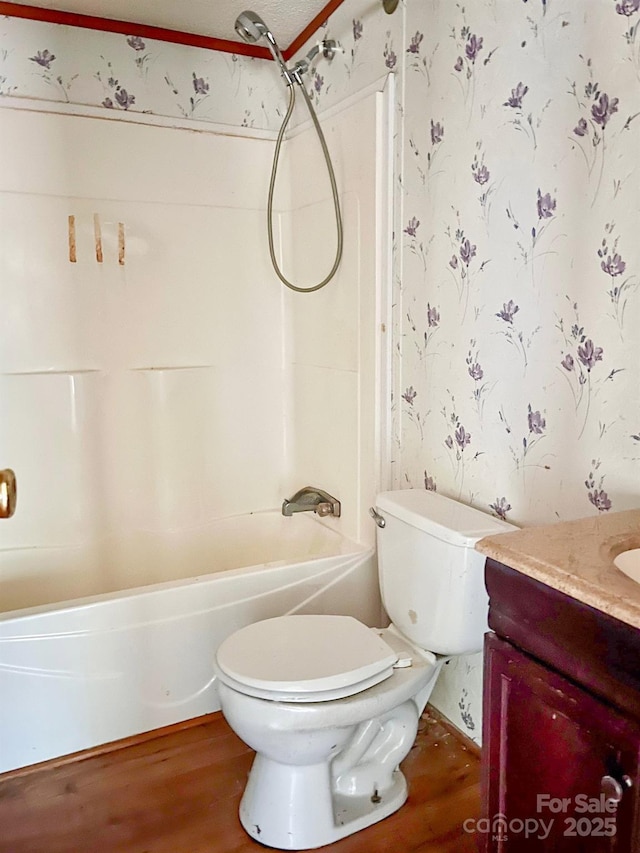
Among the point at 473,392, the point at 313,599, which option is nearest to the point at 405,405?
the point at 473,392

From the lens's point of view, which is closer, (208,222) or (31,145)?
(31,145)

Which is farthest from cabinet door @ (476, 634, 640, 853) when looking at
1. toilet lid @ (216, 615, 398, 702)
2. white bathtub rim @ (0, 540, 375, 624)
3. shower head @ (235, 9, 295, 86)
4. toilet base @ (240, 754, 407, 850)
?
shower head @ (235, 9, 295, 86)

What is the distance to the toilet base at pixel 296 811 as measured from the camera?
1.50 metres

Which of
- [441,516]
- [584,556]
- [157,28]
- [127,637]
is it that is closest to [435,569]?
[441,516]

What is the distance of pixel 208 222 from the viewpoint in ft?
8.01

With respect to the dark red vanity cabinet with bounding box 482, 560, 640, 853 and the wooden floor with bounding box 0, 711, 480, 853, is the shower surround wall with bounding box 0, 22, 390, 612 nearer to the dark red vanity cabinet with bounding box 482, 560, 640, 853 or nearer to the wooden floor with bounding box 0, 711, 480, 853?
the wooden floor with bounding box 0, 711, 480, 853

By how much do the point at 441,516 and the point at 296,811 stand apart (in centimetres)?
74

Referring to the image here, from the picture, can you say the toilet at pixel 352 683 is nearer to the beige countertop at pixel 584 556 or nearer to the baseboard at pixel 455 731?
the baseboard at pixel 455 731

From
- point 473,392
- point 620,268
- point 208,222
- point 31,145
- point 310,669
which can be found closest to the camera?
point 620,268

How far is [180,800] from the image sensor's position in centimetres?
166

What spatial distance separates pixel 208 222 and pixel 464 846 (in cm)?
206

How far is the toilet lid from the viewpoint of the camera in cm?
140

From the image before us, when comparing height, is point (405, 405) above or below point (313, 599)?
above

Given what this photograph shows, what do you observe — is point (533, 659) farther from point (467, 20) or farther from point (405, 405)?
point (467, 20)
